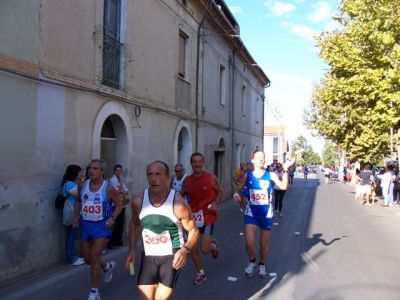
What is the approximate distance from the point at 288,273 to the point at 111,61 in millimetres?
5461

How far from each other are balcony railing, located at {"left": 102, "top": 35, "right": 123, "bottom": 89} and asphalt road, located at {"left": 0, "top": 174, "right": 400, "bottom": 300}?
3393 millimetres

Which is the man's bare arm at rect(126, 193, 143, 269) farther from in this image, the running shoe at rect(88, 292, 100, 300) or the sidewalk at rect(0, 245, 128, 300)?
the sidewalk at rect(0, 245, 128, 300)

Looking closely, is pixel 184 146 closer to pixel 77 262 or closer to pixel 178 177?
pixel 178 177

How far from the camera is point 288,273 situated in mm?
7168

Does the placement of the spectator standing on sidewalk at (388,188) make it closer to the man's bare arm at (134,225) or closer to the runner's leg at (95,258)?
the runner's leg at (95,258)

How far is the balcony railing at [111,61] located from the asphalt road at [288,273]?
339 cm

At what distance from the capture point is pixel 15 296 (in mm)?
5891

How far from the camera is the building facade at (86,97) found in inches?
265

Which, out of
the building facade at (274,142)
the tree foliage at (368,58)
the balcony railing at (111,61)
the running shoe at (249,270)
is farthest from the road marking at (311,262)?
the building facade at (274,142)

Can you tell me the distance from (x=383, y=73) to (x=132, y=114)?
9405 mm

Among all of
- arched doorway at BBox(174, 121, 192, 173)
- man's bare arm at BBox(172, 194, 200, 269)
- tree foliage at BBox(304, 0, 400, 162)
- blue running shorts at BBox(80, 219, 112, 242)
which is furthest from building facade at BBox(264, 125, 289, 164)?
man's bare arm at BBox(172, 194, 200, 269)

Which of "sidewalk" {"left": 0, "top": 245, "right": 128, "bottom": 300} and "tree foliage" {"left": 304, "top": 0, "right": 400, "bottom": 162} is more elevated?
"tree foliage" {"left": 304, "top": 0, "right": 400, "bottom": 162}

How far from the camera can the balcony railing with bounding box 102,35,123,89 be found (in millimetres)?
9625

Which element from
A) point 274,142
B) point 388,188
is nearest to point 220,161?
point 388,188
